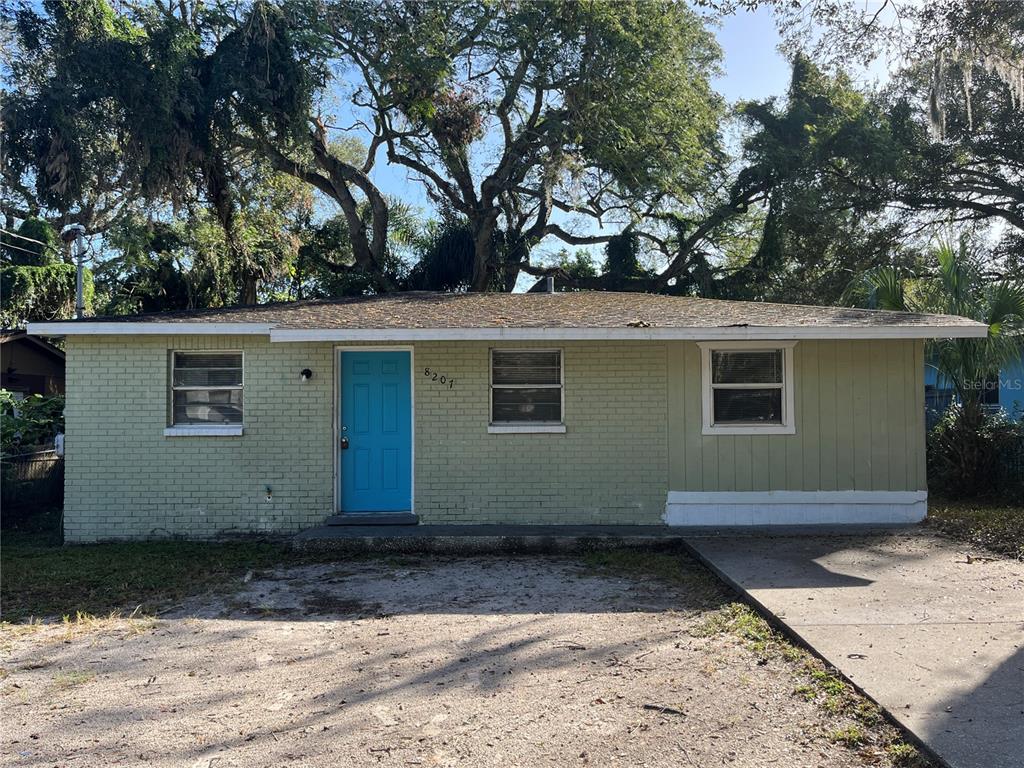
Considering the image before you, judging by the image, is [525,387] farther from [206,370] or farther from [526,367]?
[206,370]

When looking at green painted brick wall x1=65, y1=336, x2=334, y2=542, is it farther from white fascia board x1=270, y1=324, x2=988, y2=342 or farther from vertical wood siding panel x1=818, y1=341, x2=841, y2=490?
vertical wood siding panel x1=818, y1=341, x2=841, y2=490

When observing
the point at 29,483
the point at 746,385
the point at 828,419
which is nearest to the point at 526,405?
the point at 746,385

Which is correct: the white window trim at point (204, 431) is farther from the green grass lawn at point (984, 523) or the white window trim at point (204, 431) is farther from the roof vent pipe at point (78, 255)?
the green grass lawn at point (984, 523)

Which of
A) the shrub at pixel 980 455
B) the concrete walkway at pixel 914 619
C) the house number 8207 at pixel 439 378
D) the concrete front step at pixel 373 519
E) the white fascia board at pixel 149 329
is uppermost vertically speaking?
the white fascia board at pixel 149 329

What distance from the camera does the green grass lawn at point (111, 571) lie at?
22.3 ft

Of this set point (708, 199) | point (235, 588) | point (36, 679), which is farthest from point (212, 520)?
point (708, 199)

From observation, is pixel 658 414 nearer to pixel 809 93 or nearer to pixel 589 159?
pixel 589 159

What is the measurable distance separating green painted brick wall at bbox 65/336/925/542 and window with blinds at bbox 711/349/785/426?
271mm

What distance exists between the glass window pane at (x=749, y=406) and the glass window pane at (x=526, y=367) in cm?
213

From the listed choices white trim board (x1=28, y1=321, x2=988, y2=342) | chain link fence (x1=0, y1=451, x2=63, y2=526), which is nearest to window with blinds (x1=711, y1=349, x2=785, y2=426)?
white trim board (x1=28, y1=321, x2=988, y2=342)

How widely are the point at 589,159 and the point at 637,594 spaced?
12.9m

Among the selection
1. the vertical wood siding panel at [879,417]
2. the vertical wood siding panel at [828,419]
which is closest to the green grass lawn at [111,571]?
the vertical wood siding panel at [828,419]

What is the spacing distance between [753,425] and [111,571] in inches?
302

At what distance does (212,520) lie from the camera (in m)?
9.51
